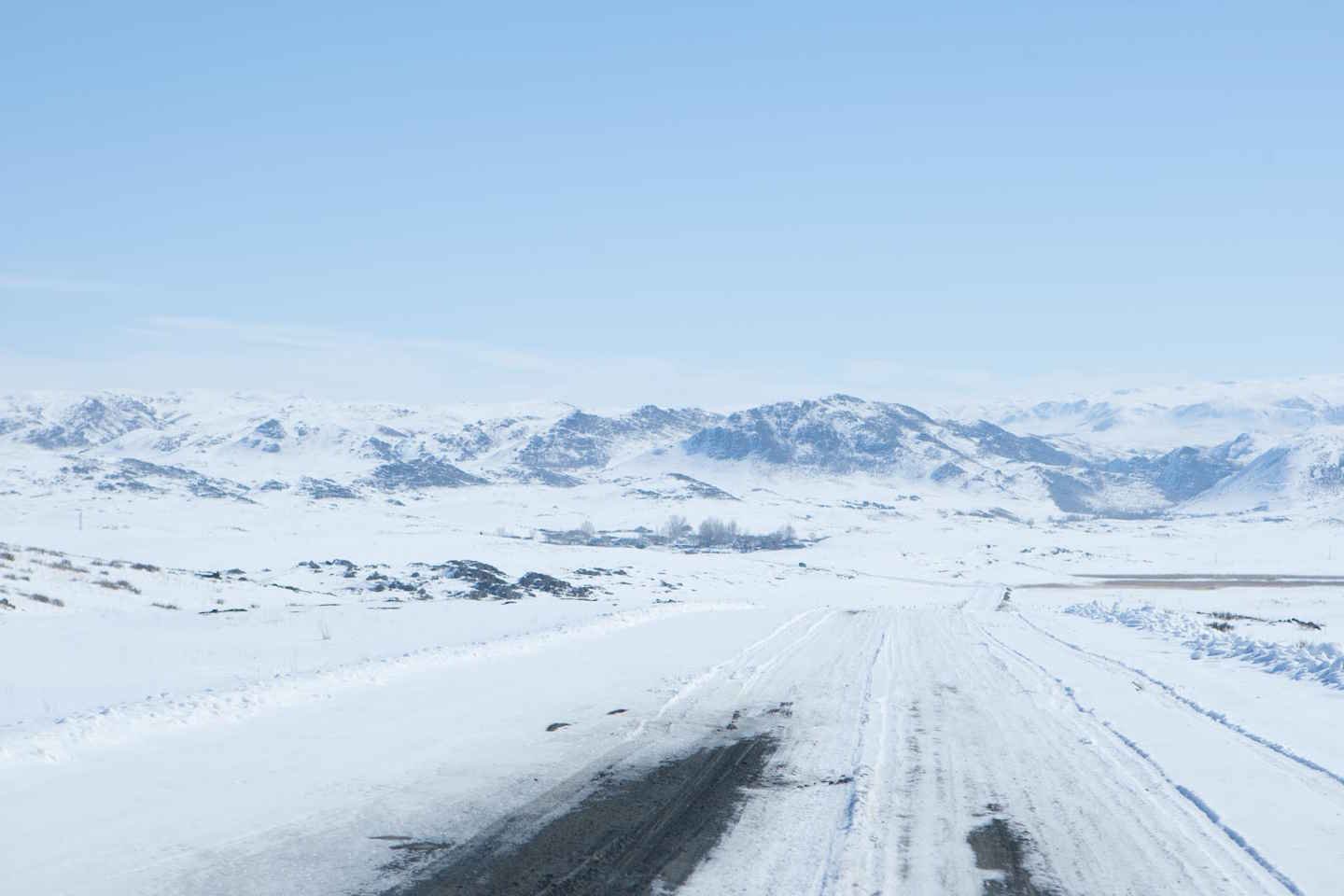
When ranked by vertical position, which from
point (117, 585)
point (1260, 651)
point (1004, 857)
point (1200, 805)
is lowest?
point (117, 585)

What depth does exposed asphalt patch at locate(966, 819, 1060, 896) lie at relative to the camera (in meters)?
7.37

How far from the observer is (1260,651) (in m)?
23.2

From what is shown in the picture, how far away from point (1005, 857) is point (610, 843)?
2906mm

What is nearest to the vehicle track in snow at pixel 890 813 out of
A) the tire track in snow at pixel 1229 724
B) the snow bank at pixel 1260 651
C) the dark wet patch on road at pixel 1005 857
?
the dark wet patch on road at pixel 1005 857

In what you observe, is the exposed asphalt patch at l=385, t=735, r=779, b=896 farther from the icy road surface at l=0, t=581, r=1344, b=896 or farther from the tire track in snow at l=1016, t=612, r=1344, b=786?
the tire track in snow at l=1016, t=612, r=1344, b=786

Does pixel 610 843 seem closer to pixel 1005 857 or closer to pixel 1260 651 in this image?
pixel 1005 857

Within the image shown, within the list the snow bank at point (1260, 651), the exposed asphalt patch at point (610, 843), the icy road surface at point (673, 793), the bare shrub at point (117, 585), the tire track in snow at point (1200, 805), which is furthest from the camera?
the bare shrub at point (117, 585)

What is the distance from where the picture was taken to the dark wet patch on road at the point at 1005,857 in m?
7.37

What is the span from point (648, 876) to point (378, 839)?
85.7 inches

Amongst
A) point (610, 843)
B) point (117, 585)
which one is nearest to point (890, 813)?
point (610, 843)

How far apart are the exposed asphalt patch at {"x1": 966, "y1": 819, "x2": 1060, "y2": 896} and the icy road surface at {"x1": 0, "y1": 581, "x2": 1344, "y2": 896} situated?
1.1 inches

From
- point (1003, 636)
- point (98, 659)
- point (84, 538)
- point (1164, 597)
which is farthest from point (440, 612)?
point (84, 538)

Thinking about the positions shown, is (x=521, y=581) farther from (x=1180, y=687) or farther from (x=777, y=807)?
(x=777, y=807)

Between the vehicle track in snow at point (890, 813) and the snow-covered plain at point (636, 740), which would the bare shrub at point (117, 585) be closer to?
the snow-covered plain at point (636, 740)
